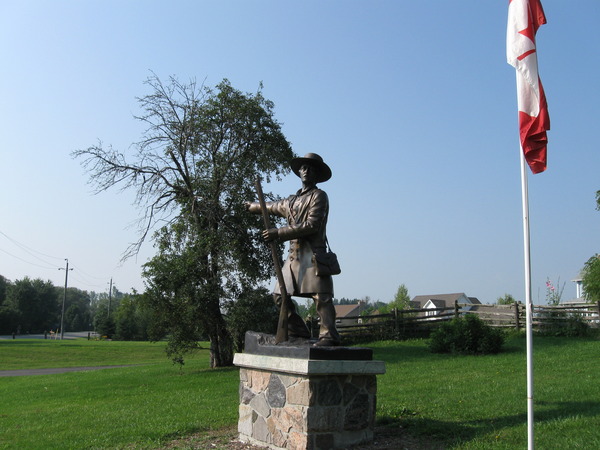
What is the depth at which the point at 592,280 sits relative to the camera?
31.7 meters

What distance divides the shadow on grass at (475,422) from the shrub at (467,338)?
393 inches

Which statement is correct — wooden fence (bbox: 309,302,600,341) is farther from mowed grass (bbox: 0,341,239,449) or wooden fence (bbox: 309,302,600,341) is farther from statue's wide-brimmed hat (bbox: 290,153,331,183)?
statue's wide-brimmed hat (bbox: 290,153,331,183)

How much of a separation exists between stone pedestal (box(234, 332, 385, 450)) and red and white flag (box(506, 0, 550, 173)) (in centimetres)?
303

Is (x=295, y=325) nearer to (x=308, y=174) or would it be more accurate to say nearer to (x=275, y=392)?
(x=275, y=392)

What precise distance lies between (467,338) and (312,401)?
43.8 ft

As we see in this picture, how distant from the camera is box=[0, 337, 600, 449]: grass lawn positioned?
7.04m

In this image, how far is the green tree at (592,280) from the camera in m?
31.1

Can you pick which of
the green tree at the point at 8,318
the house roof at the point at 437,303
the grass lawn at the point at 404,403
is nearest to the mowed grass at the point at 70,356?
the grass lawn at the point at 404,403

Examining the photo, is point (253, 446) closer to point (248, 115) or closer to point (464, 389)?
point (464, 389)

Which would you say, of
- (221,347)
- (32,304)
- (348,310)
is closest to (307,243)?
(221,347)

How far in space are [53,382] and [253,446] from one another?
1416 centimetres

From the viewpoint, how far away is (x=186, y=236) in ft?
64.7

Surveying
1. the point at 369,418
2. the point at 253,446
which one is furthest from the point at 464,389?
the point at 253,446

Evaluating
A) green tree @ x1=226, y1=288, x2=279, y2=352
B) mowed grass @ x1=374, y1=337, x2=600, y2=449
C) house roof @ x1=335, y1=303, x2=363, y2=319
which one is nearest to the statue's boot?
mowed grass @ x1=374, y1=337, x2=600, y2=449
